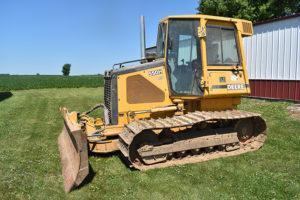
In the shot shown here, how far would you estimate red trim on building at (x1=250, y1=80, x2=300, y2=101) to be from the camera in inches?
618

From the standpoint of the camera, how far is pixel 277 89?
1675 centimetres

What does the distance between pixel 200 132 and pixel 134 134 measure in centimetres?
165

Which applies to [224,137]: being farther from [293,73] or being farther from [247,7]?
[247,7]

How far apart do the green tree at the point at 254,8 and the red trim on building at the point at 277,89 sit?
14755 mm

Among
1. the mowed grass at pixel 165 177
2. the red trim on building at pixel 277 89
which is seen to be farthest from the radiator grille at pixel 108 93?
the red trim on building at pixel 277 89

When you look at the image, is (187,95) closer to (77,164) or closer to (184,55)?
(184,55)

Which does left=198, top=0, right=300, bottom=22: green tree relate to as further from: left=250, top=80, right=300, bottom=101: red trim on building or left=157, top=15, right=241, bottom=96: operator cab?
left=157, top=15, right=241, bottom=96: operator cab

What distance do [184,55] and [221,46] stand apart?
911 mm

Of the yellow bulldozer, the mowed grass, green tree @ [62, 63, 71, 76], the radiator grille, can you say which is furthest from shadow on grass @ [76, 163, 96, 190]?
green tree @ [62, 63, 71, 76]

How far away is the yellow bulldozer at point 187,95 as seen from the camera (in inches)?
324

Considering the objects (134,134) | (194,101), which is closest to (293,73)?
(194,101)

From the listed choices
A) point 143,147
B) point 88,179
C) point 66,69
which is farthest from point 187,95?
point 66,69

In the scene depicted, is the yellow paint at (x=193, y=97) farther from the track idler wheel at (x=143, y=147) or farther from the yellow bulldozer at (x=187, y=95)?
the track idler wheel at (x=143, y=147)

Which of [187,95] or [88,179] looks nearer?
[88,179]
